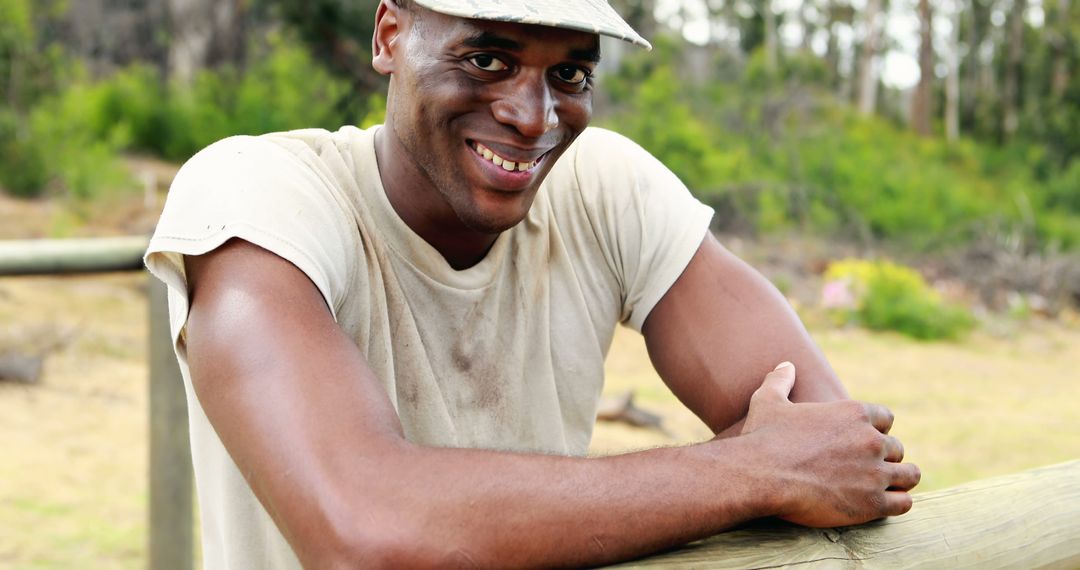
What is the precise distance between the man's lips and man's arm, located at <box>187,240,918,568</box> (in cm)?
34

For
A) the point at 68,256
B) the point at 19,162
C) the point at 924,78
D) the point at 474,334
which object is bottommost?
the point at 924,78

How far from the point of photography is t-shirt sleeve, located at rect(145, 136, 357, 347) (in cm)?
152

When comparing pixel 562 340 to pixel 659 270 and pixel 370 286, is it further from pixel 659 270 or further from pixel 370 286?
pixel 370 286

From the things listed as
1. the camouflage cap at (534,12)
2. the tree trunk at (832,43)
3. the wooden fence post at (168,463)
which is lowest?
the tree trunk at (832,43)

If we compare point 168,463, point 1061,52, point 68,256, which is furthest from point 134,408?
point 1061,52

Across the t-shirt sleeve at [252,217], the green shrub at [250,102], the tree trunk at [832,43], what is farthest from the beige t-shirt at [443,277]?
the tree trunk at [832,43]

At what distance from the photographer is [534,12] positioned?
1562mm

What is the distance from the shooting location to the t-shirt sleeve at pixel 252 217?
59.7 inches

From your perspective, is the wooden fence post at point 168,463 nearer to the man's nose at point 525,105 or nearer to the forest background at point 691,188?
the forest background at point 691,188

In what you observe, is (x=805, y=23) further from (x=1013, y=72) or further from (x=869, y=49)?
(x=1013, y=72)

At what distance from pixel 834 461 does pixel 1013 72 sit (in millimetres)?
22514

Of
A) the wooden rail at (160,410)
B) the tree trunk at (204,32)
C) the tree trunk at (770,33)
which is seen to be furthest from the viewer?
the tree trunk at (770,33)

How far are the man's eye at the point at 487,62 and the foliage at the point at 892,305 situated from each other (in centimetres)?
755

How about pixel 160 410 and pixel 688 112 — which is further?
pixel 688 112
